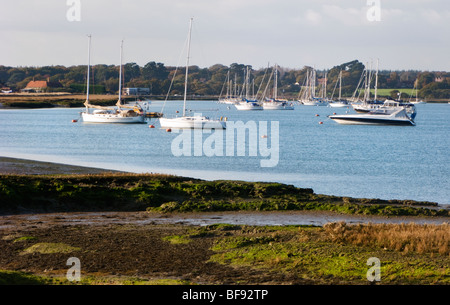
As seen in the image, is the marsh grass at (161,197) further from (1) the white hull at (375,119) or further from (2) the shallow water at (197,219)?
(1) the white hull at (375,119)

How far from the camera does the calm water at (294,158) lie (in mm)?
40719

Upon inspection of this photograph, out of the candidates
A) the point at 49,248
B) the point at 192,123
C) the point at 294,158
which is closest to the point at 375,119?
the point at 192,123

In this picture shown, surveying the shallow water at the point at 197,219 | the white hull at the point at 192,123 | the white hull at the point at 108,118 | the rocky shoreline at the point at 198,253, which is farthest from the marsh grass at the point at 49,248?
the white hull at the point at 108,118

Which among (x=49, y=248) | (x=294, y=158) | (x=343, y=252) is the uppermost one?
(x=343, y=252)

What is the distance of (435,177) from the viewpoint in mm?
46469

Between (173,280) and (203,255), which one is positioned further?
(203,255)

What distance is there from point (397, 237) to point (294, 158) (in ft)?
132

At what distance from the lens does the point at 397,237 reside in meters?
17.4

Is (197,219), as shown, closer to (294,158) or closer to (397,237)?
(397,237)

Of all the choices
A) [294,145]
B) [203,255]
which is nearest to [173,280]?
[203,255]

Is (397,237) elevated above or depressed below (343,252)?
above

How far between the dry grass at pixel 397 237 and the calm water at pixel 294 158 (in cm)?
1622
